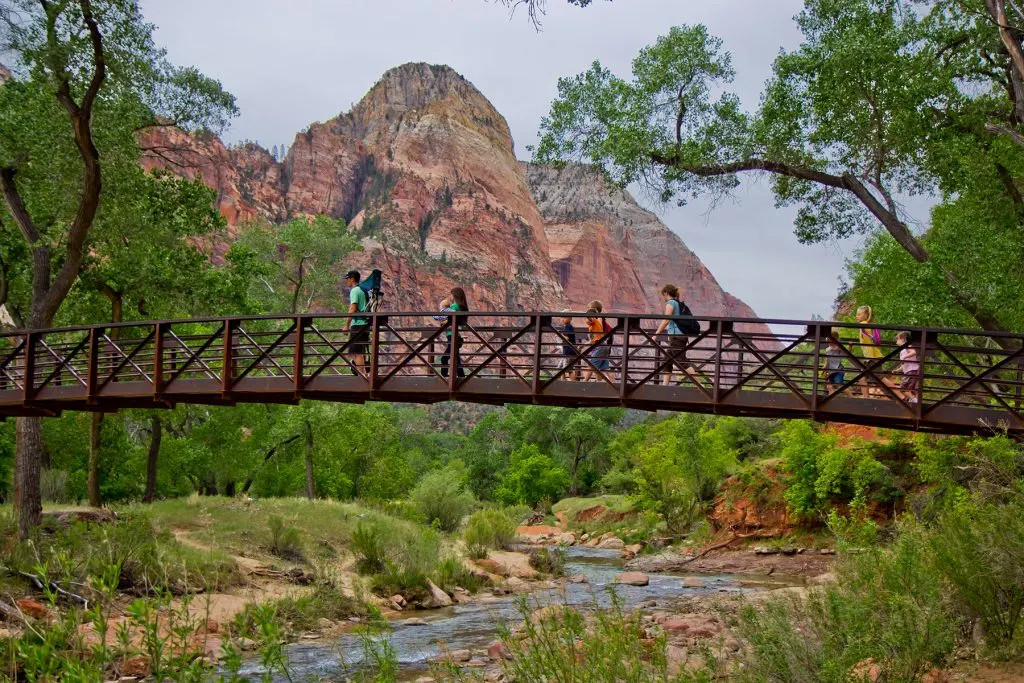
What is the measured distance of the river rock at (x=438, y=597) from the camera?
1979 cm

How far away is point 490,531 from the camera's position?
99.3ft

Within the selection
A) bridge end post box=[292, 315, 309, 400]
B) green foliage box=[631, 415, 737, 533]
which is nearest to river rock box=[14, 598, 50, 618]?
bridge end post box=[292, 315, 309, 400]

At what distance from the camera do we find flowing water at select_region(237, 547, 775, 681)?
42.5 ft

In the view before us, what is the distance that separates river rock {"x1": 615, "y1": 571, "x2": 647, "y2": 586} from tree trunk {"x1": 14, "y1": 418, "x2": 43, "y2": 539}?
13.7 m

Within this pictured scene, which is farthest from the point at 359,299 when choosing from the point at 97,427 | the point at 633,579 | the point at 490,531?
the point at 490,531

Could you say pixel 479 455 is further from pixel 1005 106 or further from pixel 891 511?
pixel 1005 106

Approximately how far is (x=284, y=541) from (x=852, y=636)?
17368mm

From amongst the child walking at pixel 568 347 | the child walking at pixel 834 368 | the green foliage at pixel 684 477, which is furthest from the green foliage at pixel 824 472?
the child walking at pixel 568 347

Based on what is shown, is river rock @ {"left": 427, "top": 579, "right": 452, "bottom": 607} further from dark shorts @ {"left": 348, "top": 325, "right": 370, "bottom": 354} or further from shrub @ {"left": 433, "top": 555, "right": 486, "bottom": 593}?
dark shorts @ {"left": 348, "top": 325, "right": 370, "bottom": 354}

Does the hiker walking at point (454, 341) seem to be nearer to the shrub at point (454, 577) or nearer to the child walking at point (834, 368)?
the child walking at point (834, 368)

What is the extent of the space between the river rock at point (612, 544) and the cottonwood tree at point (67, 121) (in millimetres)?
23355

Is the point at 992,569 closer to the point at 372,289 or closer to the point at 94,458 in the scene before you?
the point at 372,289

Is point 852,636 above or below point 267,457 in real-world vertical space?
above

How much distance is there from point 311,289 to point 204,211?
91.3 feet
